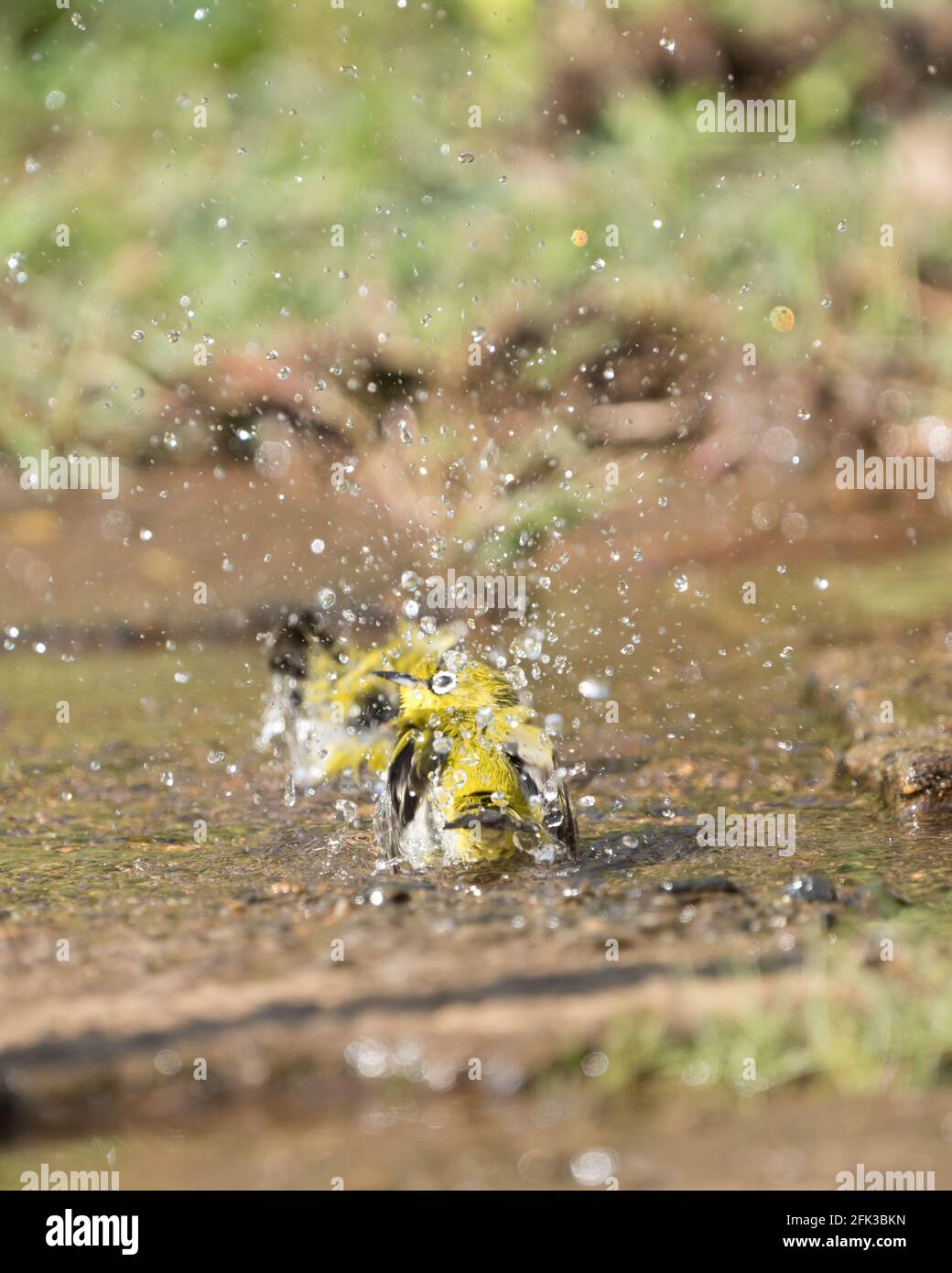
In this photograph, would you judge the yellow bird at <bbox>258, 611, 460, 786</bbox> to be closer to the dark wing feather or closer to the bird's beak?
the bird's beak

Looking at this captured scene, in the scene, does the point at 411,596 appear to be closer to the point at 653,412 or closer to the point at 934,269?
the point at 653,412

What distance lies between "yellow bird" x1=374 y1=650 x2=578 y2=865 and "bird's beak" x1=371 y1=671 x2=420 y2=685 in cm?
7

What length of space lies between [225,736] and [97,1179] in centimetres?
194

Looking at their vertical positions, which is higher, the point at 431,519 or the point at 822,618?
the point at 431,519

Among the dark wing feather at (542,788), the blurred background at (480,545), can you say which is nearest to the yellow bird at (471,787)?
the dark wing feather at (542,788)

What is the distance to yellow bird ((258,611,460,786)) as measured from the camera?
314cm

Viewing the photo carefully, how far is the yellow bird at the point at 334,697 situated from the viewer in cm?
314

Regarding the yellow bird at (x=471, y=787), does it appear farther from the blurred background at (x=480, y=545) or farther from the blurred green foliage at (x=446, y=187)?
the blurred green foliage at (x=446, y=187)

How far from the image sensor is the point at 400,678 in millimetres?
2939

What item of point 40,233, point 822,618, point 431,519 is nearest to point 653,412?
point 431,519

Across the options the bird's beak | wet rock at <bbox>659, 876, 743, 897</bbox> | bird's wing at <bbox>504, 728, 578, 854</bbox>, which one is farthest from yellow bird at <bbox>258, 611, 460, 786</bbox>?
wet rock at <bbox>659, 876, 743, 897</bbox>

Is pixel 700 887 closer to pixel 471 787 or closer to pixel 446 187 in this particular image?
pixel 471 787

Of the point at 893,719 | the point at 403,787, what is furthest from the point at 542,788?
the point at 893,719

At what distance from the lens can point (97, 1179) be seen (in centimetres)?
182
